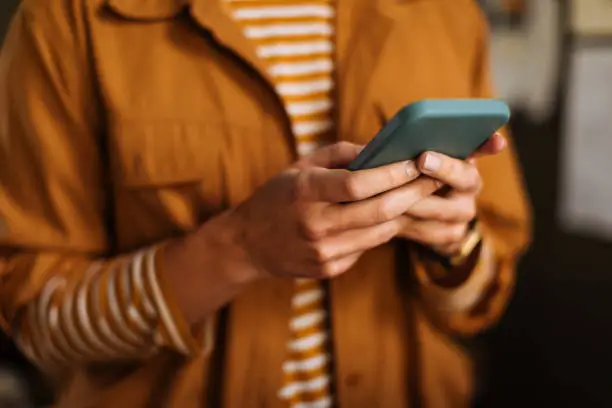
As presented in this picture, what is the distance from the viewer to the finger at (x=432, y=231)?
0.57m

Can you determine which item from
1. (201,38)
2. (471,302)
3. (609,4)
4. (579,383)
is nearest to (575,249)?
(579,383)

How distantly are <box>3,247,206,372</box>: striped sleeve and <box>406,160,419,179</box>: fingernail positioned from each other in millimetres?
244

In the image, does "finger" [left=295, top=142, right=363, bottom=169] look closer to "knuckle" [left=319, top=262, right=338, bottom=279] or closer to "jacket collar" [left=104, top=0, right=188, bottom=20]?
"knuckle" [left=319, top=262, right=338, bottom=279]

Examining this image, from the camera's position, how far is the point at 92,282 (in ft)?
1.94

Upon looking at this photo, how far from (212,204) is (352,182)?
19 cm

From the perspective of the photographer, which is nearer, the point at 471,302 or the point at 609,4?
the point at 471,302

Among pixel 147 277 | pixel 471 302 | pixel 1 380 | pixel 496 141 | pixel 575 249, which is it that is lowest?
pixel 1 380

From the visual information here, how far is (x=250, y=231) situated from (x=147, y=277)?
11 centimetres

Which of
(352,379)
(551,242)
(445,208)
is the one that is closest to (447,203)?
(445,208)

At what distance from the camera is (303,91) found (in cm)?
62

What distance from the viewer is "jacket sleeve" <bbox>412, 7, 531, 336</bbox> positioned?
67 cm

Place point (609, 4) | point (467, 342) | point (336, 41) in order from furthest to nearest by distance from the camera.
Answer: point (467, 342)
point (609, 4)
point (336, 41)

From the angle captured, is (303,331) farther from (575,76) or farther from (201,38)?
(575,76)

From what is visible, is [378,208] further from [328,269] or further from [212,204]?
[212,204]
